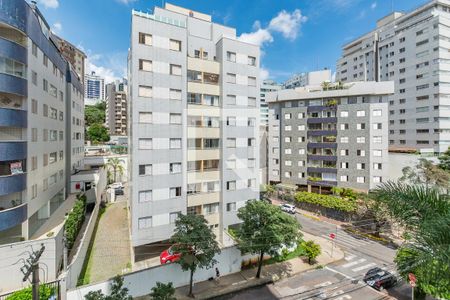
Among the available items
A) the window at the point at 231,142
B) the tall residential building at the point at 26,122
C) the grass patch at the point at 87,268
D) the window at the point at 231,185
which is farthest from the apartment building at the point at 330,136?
the tall residential building at the point at 26,122

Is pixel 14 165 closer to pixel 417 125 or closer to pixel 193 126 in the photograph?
pixel 193 126

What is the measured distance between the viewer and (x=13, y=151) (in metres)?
18.2

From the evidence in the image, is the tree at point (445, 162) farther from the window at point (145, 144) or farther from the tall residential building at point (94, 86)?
the tall residential building at point (94, 86)

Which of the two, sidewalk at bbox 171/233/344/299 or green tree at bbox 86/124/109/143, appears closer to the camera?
sidewalk at bbox 171/233/344/299

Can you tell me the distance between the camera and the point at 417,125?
177 ft

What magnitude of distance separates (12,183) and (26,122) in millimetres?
5168

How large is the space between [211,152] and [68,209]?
1781cm

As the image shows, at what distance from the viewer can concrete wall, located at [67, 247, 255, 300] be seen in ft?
53.5

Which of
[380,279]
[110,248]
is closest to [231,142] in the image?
[110,248]

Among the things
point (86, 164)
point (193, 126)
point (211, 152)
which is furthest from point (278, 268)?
point (86, 164)

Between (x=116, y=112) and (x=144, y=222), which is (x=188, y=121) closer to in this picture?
(x=144, y=222)

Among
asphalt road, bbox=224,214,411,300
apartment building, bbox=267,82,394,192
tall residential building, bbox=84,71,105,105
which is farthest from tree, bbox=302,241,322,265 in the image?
tall residential building, bbox=84,71,105,105

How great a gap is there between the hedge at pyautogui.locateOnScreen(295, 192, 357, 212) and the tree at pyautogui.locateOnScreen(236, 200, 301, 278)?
708 inches

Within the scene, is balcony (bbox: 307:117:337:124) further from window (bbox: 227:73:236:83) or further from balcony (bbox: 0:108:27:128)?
→ balcony (bbox: 0:108:27:128)
